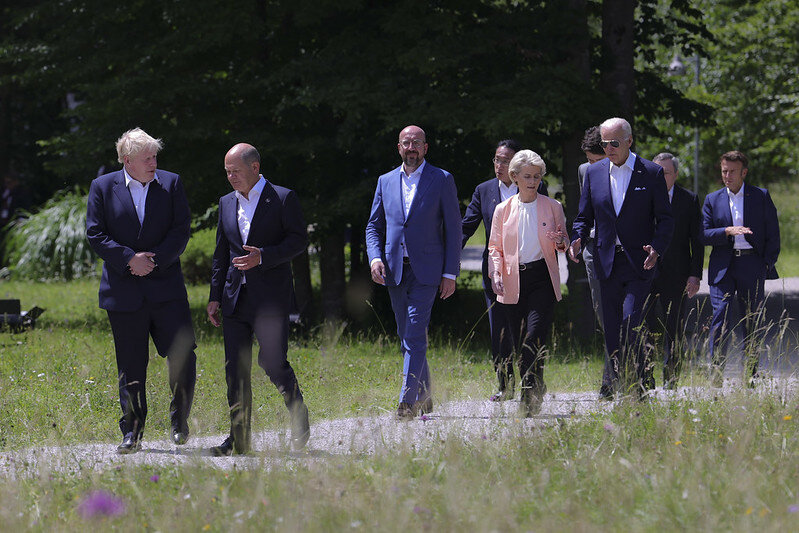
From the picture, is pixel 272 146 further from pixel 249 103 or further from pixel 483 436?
pixel 483 436

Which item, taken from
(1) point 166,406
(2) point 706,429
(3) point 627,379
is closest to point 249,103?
(1) point 166,406

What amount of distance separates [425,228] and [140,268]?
6.55 ft

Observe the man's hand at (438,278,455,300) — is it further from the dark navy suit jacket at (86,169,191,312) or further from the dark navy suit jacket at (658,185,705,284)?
the dark navy suit jacket at (658,185,705,284)

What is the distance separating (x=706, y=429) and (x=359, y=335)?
25.6 feet

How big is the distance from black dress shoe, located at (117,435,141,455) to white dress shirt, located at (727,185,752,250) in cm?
500

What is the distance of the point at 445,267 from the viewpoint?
7.58 m

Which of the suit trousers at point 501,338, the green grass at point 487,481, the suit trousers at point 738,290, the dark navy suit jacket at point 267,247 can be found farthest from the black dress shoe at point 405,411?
the suit trousers at point 738,290

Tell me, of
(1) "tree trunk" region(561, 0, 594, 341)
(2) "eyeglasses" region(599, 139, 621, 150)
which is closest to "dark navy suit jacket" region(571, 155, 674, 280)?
(2) "eyeglasses" region(599, 139, 621, 150)

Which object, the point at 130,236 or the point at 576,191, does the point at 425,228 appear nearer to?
the point at 130,236

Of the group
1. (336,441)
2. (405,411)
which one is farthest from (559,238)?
(336,441)

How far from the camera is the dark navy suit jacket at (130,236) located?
666cm

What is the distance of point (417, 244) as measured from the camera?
750cm

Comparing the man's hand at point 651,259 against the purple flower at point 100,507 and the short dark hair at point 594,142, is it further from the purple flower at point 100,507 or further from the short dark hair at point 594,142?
the purple flower at point 100,507

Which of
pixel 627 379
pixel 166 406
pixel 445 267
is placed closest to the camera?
pixel 627 379
